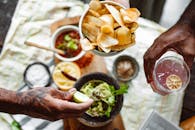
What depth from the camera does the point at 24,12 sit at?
1711 millimetres

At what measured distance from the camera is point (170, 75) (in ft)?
4.59

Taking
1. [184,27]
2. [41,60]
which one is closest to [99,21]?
[184,27]

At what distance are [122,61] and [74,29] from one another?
21 cm

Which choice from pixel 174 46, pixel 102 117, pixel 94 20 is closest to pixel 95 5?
pixel 94 20

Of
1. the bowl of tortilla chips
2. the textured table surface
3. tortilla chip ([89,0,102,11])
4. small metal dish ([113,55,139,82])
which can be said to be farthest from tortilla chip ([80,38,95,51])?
the textured table surface

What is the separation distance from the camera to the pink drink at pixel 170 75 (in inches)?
54.6

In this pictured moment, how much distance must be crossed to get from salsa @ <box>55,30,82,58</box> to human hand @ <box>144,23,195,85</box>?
359mm

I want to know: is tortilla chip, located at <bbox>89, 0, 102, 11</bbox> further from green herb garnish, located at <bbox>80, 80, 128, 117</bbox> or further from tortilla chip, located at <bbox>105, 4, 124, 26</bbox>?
green herb garnish, located at <bbox>80, 80, 128, 117</bbox>

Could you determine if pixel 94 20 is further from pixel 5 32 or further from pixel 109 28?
pixel 5 32

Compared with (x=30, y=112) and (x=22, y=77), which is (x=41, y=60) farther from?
(x=30, y=112)

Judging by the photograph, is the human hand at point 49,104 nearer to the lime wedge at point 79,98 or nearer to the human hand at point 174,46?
the lime wedge at point 79,98

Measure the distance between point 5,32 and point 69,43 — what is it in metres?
0.32

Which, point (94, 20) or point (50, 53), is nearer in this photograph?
point (94, 20)

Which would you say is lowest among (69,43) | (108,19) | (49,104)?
(69,43)
